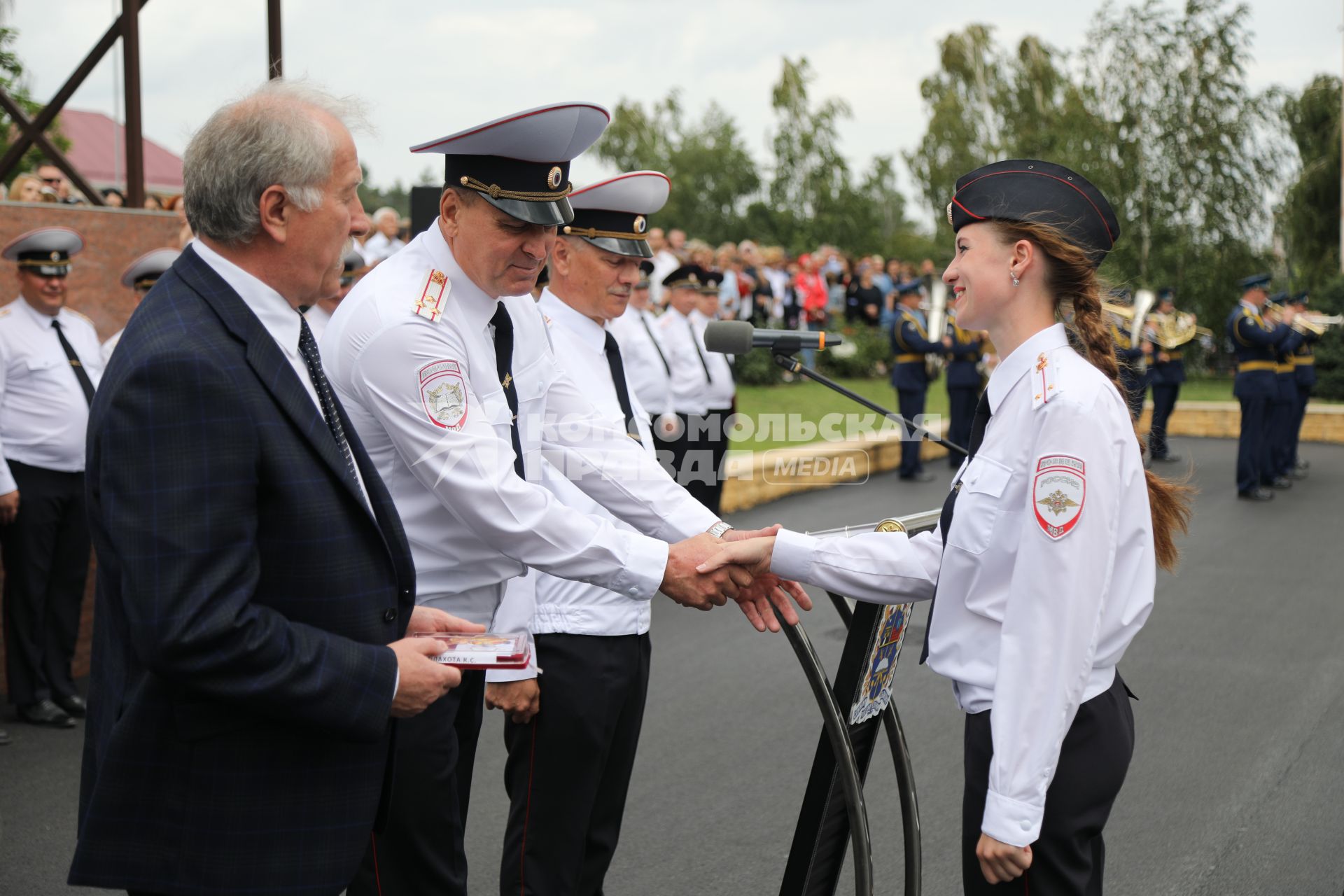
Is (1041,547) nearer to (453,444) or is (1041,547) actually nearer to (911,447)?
(453,444)

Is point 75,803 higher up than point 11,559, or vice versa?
point 11,559

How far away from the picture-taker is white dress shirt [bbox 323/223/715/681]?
2418 millimetres

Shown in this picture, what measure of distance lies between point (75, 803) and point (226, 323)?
3.39 metres

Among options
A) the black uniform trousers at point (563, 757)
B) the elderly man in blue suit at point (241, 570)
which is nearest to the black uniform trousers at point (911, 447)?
Answer: the black uniform trousers at point (563, 757)

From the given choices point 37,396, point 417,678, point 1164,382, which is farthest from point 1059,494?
point 1164,382

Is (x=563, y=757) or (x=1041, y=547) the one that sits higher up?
(x=1041, y=547)

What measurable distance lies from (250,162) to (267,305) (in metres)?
0.22

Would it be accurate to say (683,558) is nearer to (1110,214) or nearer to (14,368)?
(1110,214)

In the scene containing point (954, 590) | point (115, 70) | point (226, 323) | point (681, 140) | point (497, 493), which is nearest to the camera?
point (226, 323)

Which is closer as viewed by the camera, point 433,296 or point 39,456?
point 433,296

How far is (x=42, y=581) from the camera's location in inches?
223

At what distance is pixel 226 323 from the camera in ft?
5.92

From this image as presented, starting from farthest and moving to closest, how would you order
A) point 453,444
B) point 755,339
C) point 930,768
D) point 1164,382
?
1. point 1164,382
2. point 930,768
3. point 755,339
4. point 453,444

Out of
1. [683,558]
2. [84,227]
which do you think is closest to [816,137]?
[84,227]
